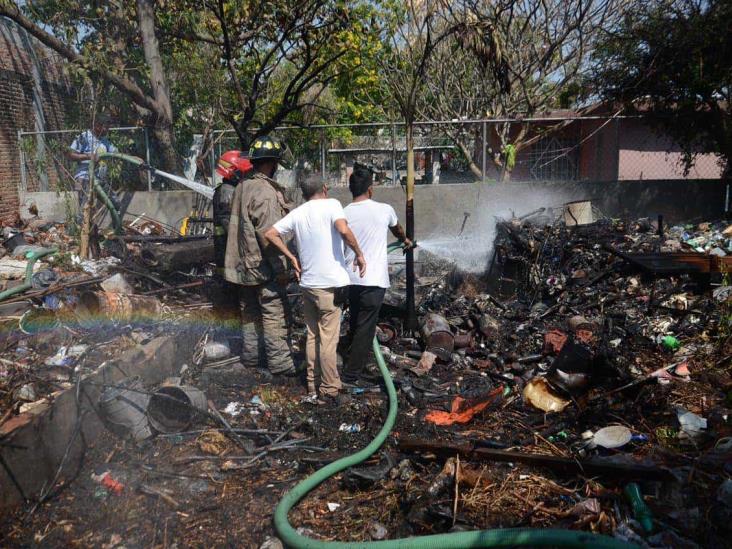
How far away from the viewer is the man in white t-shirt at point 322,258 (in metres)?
4.93

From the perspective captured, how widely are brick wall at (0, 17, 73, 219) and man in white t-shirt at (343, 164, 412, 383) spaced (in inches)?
337

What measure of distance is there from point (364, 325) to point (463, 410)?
1.22 metres

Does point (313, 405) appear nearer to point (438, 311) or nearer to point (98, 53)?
point (438, 311)

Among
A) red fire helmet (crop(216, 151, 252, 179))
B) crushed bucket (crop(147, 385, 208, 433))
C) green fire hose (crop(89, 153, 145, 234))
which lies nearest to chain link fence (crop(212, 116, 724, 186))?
green fire hose (crop(89, 153, 145, 234))

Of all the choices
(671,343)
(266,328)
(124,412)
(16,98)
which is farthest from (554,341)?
(16,98)

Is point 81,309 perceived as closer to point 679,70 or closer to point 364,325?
point 364,325

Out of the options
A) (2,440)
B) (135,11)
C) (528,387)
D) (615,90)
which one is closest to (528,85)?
(615,90)

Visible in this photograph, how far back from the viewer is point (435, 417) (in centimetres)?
477

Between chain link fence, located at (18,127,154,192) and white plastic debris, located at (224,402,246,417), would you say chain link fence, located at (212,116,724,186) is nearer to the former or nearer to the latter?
chain link fence, located at (18,127,154,192)

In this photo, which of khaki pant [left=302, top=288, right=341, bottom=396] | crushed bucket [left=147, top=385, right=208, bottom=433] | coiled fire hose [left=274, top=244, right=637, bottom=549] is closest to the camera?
coiled fire hose [left=274, top=244, right=637, bottom=549]

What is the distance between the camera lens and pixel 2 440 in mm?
3361

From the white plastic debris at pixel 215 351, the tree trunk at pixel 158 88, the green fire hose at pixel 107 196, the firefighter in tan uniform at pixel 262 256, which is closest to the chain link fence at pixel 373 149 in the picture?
the tree trunk at pixel 158 88

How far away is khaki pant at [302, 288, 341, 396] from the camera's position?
5.03 meters

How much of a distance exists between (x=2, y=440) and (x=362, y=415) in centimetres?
257
